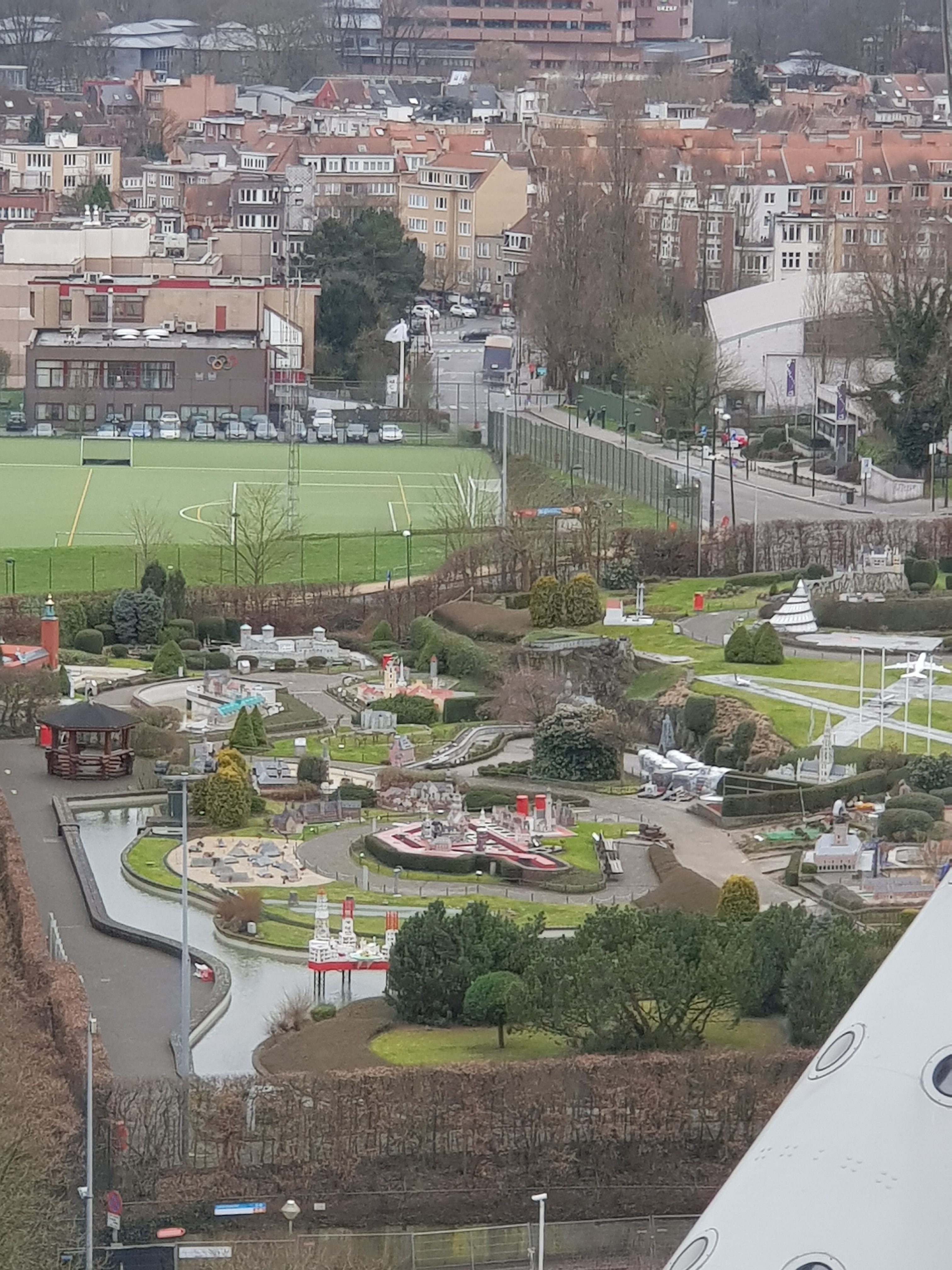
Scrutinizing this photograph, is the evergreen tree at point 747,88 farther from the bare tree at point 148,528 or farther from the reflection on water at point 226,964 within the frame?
the reflection on water at point 226,964

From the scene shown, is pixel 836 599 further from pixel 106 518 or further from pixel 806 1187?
pixel 806 1187

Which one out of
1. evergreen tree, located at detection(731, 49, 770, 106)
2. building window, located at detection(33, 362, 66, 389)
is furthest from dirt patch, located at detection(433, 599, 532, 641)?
evergreen tree, located at detection(731, 49, 770, 106)

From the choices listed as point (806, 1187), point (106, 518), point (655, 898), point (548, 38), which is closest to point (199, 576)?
point (106, 518)

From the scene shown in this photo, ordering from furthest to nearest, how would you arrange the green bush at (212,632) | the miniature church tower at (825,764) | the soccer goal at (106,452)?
the soccer goal at (106,452) < the green bush at (212,632) < the miniature church tower at (825,764)

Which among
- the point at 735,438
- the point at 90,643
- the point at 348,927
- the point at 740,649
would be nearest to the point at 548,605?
the point at 740,649

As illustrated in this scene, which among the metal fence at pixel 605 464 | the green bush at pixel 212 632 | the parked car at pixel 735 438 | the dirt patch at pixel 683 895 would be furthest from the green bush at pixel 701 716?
the parked car at pixel 735 438

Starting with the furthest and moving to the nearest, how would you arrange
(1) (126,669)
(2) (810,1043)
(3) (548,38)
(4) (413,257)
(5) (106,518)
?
1. (3) (548,38)
2. (4) (413,257)
3. (5) (106,518)
4. (1) (126,669)
5. (2) (810,1043)

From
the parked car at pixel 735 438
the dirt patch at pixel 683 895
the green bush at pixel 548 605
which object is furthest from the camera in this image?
the parked car at pixel 735 438
